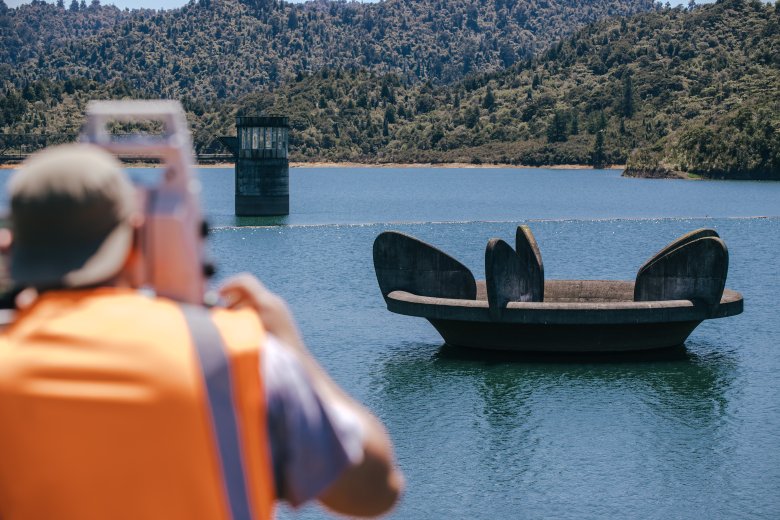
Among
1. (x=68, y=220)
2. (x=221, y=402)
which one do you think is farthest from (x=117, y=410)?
(x=68, y=220)

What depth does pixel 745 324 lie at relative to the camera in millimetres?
27359

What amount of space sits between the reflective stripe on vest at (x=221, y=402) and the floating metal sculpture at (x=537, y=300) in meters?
16.3

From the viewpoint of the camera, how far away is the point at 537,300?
65.7 ft

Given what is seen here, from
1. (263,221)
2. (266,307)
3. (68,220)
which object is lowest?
(263,221)

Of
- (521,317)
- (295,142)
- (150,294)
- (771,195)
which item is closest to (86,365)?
(150,294)

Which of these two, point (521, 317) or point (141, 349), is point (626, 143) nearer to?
point (521, 317)

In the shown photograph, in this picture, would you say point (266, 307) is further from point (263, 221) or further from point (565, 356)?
point (263, 221)

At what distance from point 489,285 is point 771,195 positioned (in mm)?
91636

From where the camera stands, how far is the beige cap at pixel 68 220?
75.7 inches

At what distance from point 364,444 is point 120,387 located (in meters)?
0.47

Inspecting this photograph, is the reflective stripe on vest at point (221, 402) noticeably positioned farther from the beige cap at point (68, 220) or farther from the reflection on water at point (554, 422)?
the reflection on water at point (554, 422)

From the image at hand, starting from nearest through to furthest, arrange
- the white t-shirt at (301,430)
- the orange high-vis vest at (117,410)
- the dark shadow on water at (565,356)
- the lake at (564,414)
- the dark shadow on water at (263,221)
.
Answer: the orange high-vis vest at (117,410) < the white t-shirt at (301,430) < the lake at (564,414) < the dark shadow on water at (565,356) < the dark shadow on water at (263,221)

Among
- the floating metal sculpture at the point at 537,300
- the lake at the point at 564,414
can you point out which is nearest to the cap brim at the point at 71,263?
the lake at the point at 564,414

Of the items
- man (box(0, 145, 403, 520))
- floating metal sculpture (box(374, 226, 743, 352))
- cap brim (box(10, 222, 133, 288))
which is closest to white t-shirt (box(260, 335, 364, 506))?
man (box(0, 145, 403, 520))
